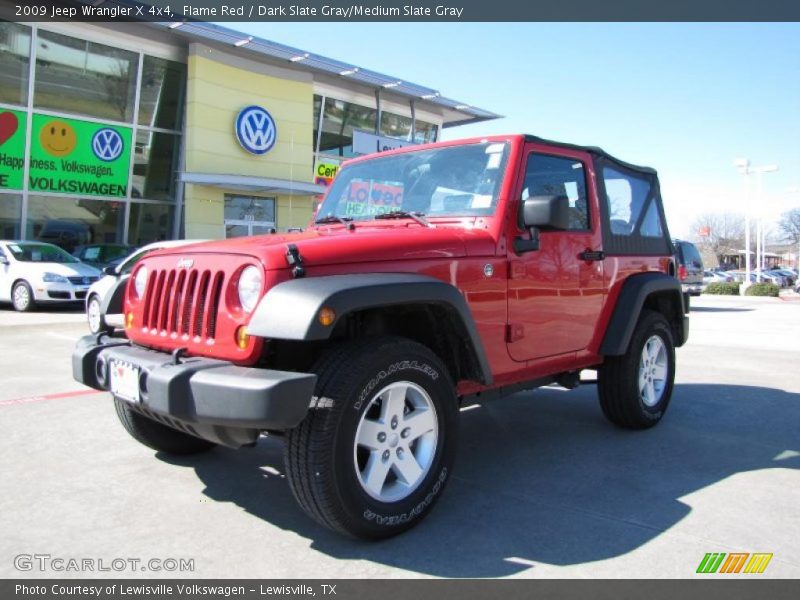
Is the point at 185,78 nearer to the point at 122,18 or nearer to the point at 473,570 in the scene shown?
the point at 122,18

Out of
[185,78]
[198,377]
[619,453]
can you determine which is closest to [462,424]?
[619,453]

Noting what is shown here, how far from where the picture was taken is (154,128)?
2144cm

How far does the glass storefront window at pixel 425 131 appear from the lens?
27.8 m

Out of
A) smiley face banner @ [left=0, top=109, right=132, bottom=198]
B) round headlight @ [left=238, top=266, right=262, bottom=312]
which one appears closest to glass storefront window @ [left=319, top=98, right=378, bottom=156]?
smiley face banner @ [left=0, top=109, right=132, bottom=198]

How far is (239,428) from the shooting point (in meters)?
2.77

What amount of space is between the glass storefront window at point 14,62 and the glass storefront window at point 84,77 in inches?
11.7

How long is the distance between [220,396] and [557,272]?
2.26 metres

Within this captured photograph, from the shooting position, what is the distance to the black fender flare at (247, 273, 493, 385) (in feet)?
8.60

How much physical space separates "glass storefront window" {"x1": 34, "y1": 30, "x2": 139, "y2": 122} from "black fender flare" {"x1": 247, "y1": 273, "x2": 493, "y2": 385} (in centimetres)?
1967

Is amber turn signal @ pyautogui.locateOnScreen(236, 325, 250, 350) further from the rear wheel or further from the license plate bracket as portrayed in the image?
the rear wheel

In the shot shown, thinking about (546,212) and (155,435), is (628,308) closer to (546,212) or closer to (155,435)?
(546,212)

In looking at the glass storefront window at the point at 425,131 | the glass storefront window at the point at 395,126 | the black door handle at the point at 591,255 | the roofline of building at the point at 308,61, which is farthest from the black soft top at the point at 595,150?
the glass storefront window at the point at 425,131

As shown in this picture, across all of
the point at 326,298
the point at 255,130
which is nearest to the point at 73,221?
the point at 255,130
